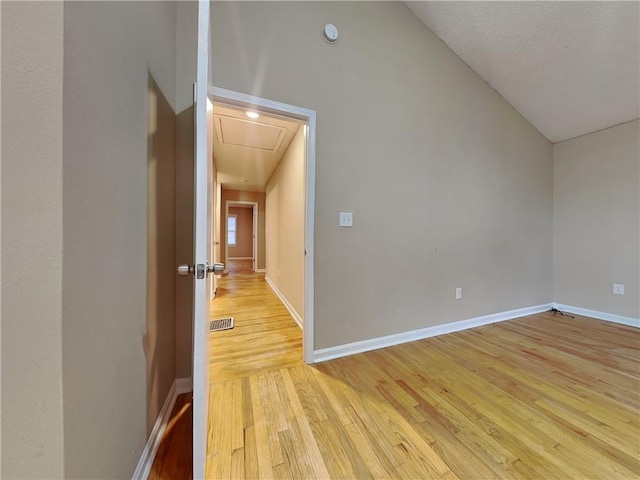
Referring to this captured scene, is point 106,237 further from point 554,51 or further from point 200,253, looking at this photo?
point 554,51

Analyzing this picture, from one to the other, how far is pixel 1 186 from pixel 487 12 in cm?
321

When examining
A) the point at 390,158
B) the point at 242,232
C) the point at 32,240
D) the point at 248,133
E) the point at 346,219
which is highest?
the point at 248,133

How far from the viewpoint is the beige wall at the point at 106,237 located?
56cm

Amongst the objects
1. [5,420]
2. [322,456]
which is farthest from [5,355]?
[322,456]

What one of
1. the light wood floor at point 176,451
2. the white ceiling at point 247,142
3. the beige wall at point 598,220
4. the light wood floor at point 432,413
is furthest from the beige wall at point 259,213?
the beige wall at point 598,220

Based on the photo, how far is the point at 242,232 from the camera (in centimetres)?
957

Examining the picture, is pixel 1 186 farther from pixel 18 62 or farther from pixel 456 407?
pixel 456 407

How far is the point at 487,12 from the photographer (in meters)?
2.04

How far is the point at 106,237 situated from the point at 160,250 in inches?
22.2

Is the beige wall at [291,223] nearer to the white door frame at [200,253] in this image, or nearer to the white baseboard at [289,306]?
the white baseboard at [289,306]

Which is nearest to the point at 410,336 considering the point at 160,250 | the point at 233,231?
the point at 160,250

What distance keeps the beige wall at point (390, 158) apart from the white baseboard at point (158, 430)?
94 centimetres

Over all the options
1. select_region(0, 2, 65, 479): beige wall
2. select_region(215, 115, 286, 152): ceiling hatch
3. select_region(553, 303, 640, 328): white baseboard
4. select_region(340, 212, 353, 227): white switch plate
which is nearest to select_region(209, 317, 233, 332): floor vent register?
select_region(340, 212, 353, 227): white switch plate

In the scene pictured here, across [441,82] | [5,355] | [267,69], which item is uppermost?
[441,82]
